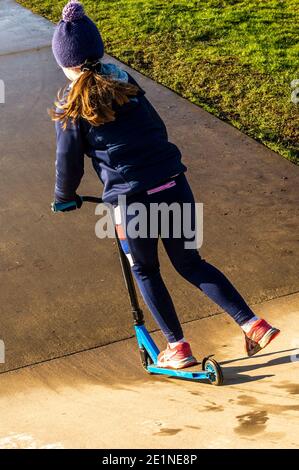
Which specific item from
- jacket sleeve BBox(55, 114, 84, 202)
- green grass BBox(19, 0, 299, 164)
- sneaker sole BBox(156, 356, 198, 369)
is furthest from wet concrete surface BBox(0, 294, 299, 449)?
green grass BBox(19, 0, 299, 164)

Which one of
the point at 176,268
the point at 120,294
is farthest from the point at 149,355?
the point at 120,294

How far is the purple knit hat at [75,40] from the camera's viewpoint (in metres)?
4.48

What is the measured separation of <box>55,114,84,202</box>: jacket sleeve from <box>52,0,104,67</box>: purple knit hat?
1.00 ft

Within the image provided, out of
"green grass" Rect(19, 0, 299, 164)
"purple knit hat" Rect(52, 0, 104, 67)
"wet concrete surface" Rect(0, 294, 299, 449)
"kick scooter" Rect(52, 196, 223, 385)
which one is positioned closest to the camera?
"wet concrete surface" Rect(0, 294, 299, 449)

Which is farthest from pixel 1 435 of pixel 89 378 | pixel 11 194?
pixel 11 194

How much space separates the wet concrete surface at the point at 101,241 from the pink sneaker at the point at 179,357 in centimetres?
61

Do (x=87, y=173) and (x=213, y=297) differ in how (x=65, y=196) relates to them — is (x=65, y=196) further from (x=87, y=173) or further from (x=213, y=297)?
(x=87, y=173)

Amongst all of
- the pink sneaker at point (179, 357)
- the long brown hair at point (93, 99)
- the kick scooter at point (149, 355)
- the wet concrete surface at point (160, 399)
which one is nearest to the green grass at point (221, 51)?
the wet concrete surface at point (160, 399)

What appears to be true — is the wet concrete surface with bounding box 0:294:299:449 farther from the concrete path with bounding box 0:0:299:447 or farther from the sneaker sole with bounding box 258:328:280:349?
the sneaker sole with bounding box 258:328:280:349

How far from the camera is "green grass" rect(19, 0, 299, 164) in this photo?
8.69 metres

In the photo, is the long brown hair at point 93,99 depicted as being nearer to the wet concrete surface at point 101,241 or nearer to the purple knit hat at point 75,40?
the purple knit hat at point 75,40

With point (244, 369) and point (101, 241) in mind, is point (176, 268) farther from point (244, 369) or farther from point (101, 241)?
point (101, 241)

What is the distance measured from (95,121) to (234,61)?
19.2 ft
